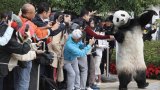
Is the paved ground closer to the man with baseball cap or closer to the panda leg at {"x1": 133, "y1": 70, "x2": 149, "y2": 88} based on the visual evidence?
the panda leg at {"x1": 133, "y1": 70, "x2": 149, "y2": 88}

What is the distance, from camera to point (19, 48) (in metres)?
6.64

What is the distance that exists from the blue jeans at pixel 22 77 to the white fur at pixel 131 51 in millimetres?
3129

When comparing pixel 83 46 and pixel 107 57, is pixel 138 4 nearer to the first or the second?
pixel 107 57

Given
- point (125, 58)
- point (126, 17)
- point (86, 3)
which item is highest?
point (86, 3)

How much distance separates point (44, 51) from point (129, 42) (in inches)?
109

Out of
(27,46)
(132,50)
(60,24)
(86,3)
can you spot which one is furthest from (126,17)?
(86,3)

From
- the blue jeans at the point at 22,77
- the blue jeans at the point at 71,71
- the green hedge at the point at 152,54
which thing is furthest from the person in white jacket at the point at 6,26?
the green hedge at the point at 152,54

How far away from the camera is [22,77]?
283 inches

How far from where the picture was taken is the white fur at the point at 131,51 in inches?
383

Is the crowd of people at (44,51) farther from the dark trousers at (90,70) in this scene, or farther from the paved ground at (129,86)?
the paved ground at (129,86)

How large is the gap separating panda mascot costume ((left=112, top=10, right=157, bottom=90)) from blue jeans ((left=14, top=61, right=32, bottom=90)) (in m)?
3.00

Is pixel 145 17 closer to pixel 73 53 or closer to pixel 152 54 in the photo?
pixel 73 53

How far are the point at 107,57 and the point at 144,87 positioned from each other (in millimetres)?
1980

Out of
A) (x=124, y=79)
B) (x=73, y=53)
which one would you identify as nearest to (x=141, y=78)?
(x=124, y=79)
